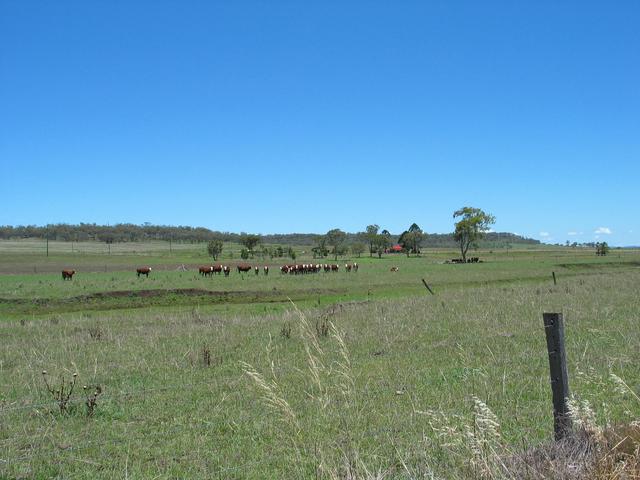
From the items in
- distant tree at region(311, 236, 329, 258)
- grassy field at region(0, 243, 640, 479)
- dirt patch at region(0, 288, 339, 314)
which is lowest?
grassy field at region(0, 243, 640, 479)

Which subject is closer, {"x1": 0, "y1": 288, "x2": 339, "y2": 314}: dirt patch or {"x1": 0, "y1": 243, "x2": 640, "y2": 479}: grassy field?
{"x1": 0, "y1": 243, "x2": 640, "y2": 479}: grassy field

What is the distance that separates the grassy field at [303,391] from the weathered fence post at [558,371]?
1.67 ft

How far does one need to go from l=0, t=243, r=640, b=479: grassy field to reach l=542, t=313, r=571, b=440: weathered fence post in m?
0.51

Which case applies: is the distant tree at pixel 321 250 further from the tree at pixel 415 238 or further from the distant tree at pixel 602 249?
the distant tree at pixel 602 249

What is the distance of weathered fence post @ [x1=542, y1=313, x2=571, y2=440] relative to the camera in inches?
203

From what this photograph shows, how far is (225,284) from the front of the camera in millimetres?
45125

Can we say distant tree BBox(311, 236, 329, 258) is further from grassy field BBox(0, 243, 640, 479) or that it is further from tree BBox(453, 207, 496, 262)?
grassy field BBox(0, 243, 640, 479)

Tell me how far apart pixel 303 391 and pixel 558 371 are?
A: 186 inches

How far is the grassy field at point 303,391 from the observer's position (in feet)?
19.6

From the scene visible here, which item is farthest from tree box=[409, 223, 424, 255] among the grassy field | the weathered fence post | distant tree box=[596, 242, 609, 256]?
the weathered fence post

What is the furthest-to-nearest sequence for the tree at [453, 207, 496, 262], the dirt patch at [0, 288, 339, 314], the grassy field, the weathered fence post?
the tree at [453, 207, 496, 262]
the dirt patch at [0, 288, 339, 314]
the grassy field
the weathered fence post

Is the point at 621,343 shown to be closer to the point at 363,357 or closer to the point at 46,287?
the point at 363,357

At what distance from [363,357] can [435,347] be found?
72.8 inches

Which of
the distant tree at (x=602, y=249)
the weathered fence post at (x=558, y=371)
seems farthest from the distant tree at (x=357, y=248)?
the weathered fence post at (x=558, y=371)
